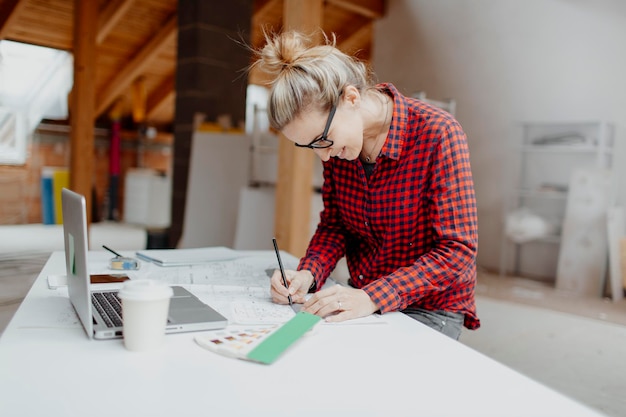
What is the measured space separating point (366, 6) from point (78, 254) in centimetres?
474

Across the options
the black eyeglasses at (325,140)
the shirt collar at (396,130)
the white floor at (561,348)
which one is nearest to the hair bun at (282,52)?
the black eyeglasses at (325,140)

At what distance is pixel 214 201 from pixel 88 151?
1.08 metres

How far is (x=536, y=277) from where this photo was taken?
15.5ft

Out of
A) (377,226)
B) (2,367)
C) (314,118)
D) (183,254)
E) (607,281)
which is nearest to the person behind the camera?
(2,367)

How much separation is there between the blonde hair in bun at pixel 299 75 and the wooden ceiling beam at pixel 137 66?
18.1 feet

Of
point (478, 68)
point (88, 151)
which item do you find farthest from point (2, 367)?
point (478, 68)

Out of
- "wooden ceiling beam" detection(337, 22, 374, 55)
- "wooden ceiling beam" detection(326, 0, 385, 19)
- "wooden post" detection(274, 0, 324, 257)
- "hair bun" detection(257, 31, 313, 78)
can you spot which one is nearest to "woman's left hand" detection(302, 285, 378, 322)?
"hair bun" detection(257, 31, 313, 78)

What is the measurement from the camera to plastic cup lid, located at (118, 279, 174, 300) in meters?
0.88

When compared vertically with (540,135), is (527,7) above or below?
above

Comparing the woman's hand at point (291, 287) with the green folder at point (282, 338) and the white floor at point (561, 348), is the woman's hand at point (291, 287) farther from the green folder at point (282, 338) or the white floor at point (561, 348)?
the white floor at point (561, 348)

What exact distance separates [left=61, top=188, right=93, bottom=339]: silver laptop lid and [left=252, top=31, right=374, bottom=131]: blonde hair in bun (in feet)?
1.55

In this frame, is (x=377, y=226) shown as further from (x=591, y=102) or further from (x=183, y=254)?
(x=591, y=102)

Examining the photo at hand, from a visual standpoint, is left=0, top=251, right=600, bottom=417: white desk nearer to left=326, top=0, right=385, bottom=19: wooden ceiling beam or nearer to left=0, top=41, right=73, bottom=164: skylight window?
left=326, top=0, right=385, bottom=19: wooden ceiling beam

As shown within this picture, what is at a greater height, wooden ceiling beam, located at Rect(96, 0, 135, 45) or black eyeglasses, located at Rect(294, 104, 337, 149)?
wooden ceiling beam, located at Rect(96, 0, 135, 45)
